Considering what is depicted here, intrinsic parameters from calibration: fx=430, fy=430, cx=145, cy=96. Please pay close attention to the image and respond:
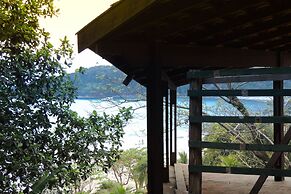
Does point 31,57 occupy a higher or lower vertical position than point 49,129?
higher

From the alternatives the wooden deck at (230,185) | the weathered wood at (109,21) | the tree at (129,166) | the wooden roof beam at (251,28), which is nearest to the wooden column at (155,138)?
the wooden deck at (230,185)

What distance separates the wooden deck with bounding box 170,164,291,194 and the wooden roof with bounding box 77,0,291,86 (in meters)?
1.43

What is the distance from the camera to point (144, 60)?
13.6ft

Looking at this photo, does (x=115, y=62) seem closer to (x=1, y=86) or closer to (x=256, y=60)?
(x=1, y=86)

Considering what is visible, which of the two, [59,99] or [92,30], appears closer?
[92,30]

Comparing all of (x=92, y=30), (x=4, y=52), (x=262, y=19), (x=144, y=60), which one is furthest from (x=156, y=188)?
(x=4, y=52)

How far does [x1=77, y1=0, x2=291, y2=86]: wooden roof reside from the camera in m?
3.13

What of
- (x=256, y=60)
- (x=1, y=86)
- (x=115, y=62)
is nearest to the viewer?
(x=115, y=62)

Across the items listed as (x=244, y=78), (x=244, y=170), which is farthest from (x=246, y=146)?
(x=244, y=78)

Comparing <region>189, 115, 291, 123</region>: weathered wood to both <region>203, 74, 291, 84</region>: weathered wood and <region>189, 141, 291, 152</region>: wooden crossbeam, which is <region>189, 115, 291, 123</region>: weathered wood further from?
<region>203, 74, 291, 84</region>: weathered wood

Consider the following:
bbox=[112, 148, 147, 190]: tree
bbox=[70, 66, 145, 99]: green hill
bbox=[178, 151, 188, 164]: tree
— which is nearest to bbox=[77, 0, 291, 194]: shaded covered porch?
bbox=[178, 151, 188, 164]: tree

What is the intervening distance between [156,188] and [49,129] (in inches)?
88.2

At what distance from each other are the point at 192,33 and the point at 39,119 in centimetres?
240

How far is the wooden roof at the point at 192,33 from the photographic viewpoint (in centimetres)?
313
